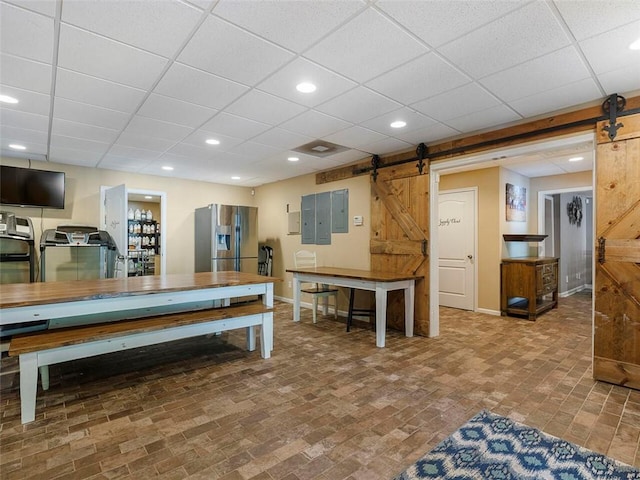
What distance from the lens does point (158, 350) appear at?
12.4ft

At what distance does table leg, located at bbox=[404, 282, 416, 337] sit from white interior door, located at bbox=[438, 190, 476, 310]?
2076 millimetres

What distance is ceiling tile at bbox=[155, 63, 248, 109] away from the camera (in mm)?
2502

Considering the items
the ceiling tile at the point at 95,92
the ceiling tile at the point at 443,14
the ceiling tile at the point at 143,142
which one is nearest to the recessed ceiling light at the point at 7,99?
the ceiling tile at the point at 95,92

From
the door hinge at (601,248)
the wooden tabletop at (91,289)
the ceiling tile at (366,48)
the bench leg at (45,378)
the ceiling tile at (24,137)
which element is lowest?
the bench leg at (45,378)

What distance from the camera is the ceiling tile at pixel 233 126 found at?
135 inches

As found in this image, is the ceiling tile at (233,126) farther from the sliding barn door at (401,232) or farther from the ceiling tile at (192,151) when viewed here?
the sliding barn door at (401,232)

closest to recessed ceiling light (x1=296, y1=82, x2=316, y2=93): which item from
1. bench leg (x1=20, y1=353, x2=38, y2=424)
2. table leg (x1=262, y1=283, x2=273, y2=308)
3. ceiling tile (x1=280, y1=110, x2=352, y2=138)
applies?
ceiling tile (x1=280, y1=110, x2=352, y2=138)

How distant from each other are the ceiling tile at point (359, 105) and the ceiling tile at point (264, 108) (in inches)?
12.2

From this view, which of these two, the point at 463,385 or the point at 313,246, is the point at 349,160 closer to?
the point at 313,246

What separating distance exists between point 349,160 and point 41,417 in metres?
4.56

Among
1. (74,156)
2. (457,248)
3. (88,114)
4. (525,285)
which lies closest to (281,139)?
(88,114)

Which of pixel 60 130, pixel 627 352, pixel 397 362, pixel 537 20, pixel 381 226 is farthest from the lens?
pixel 381 226

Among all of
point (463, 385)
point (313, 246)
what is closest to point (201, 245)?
point (313, 246)

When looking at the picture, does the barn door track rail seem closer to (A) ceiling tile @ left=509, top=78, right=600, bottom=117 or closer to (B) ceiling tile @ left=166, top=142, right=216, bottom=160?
(A) ceiling tile @ left=509, top=78, right=600, bottom=117
